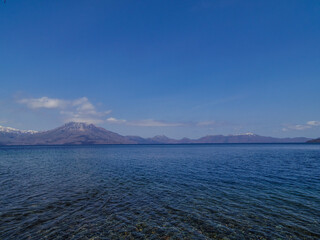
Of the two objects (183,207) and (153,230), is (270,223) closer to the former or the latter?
(183,207)

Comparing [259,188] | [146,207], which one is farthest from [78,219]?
[259,188]

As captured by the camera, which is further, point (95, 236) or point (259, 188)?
point (259, 188)

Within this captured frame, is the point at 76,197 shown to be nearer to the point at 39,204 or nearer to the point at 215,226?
the point at 39,204

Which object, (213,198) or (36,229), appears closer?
(36,229)

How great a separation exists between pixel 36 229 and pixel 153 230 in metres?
10.0

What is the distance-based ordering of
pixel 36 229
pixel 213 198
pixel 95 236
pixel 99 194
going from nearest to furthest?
pixel 95 236, pixel 36 229, pixel 213 198, pixel 99 194

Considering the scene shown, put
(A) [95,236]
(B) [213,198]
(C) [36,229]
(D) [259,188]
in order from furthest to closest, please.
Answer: (D) [259,188]
(B) [213,198]
(C) [36,229]
(A) [95,236]

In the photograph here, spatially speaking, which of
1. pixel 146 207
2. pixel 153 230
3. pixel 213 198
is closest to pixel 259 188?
pixel 213 198

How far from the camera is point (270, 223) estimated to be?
51.9ft

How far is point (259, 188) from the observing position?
92.6 ft

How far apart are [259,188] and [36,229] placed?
3034 cm

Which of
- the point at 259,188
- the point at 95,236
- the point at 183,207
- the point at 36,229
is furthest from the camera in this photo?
the point at 259,188

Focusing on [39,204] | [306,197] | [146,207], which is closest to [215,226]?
[146,207]

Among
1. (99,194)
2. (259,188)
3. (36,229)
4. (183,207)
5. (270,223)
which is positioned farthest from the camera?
(259,188)
